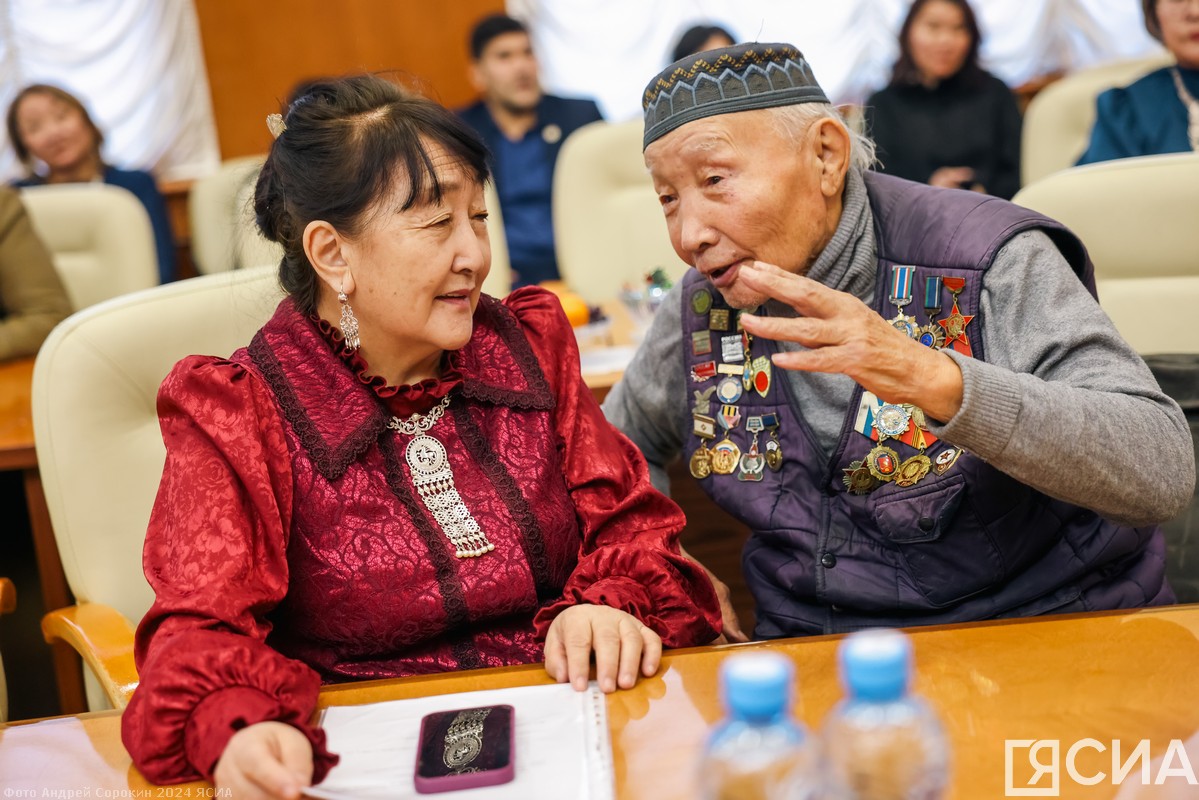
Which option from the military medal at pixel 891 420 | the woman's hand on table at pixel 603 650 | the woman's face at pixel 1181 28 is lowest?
the woman's hand on table at pixel 603 650

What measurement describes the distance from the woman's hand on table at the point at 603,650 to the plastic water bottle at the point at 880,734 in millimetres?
491

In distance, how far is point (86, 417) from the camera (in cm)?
177

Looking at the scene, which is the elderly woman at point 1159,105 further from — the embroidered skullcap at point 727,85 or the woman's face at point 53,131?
the woman's face at point 53,131

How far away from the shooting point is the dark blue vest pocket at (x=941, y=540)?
152 centimetres

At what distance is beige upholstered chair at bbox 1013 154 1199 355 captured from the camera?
1.98m

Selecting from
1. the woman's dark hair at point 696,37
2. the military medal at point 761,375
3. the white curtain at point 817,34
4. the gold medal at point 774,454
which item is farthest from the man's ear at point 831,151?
the white curtain at point 817,34

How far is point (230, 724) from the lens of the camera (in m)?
1.11

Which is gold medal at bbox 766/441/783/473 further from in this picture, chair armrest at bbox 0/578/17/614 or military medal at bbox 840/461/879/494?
chair armrest at bbox 0/578/17/614

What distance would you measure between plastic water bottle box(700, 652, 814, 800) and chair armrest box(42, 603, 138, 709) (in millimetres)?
1002

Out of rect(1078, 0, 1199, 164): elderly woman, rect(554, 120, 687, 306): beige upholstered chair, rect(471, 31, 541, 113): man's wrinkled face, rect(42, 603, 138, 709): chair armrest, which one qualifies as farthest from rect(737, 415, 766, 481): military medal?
rect(471, 31, 541, 113): man's wrinkled face

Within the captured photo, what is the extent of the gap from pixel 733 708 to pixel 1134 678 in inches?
24.6

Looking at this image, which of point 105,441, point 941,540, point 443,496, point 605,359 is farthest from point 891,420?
point 105,441

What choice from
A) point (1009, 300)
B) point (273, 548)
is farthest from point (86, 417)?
point (1009, 300)

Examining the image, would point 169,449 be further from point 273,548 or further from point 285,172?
point 285,172
